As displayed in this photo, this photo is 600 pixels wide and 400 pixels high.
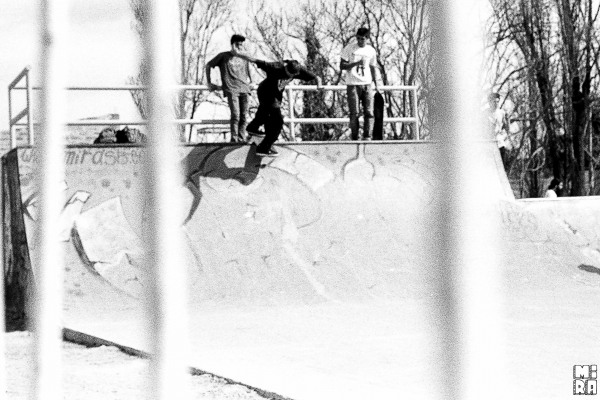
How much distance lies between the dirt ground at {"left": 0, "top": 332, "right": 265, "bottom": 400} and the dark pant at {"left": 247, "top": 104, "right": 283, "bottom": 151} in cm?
467

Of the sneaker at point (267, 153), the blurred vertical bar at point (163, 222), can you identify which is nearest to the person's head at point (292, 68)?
the sneaker at point (267, 153)

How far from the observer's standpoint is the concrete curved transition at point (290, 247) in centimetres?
1019

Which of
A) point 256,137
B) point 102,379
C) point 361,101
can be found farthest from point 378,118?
point 102,379

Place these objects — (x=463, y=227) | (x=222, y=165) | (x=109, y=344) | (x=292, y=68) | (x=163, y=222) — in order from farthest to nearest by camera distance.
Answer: (x=222, y=165) → (x=292, y=68) → (x=109, y=344) → (x=163, y=222) → (x=463, y=227)

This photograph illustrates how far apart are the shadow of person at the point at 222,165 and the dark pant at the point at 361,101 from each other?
1.74 meters

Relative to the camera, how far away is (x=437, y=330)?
1.26m

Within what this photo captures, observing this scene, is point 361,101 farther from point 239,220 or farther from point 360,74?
point 239,220

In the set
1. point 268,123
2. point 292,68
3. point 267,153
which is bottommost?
point 267,153

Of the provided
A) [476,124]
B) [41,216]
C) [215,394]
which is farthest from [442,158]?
[215,394]

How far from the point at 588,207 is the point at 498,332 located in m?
14.9

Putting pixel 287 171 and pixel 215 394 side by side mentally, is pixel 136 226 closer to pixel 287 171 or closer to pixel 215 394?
pixel 287 171

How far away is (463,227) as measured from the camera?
1.24 metres

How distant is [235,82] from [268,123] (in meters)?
0.89

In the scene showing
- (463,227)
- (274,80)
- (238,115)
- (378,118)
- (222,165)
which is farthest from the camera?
(378,118)
